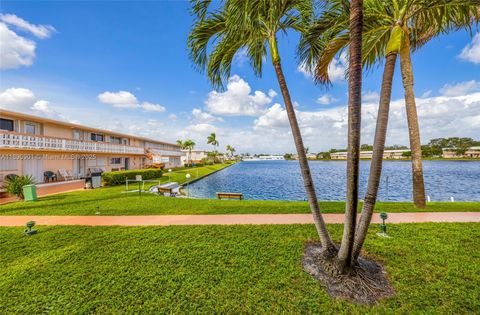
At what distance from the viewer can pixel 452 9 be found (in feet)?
13.8

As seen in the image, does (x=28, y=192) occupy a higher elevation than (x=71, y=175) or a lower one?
lower

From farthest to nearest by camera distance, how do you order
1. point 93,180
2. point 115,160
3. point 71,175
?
point 115,160
point 71,175
point 93,180

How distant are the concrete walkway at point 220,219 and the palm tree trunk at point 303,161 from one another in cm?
281

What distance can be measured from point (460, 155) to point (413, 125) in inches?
5177

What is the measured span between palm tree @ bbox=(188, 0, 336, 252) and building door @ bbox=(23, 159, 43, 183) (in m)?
20.2

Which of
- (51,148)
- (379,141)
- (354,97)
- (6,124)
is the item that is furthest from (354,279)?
(6,124)

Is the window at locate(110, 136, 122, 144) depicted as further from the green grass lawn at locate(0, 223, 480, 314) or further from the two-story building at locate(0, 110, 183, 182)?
the green grass lawn at locate(0, 223, 480, 314)

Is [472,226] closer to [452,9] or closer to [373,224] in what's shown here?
[373,224]

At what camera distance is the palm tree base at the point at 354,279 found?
330 cm

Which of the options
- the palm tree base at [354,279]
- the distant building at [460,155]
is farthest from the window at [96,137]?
the distant building at [460,155]

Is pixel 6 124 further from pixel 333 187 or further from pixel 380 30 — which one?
pixel 333 187

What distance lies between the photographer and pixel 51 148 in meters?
17.2

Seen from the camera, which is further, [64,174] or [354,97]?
[64,174]

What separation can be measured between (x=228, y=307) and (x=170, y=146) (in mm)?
47805
